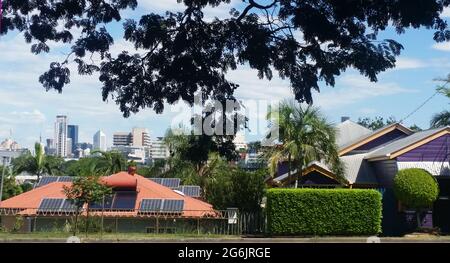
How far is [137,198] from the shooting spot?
69.8 feet

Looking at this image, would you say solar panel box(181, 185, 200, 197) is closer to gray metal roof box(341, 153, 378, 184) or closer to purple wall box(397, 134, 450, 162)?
gray metal roof box(341, 153, 378, 184)

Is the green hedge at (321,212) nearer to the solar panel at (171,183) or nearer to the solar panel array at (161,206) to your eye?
the solar panel array at (161,206)

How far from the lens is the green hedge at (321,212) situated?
19.5 m

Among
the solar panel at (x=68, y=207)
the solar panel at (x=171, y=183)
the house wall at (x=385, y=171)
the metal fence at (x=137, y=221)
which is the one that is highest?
the house wall at (x=385, y=171)

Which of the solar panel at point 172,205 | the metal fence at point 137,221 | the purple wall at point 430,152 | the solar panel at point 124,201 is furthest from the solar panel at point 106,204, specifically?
the purple wall at point 430,152

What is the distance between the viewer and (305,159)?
2272 centimetres

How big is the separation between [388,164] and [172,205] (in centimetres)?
909

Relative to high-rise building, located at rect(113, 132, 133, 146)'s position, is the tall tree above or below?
below

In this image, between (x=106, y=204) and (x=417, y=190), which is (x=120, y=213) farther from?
(x=417, y=190)

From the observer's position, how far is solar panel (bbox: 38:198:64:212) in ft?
65.6

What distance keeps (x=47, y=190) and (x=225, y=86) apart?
706 inches

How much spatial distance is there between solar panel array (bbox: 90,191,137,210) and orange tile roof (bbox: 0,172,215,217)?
0.74 feet

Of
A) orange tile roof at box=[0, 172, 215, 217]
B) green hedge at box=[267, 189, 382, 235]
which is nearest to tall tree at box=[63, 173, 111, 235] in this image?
orange tile roof at box=[0, 172, 215, 217]

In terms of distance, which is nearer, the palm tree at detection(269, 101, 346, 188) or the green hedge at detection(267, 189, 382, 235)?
the green hedge at detection(267, 189, 382, 235)
